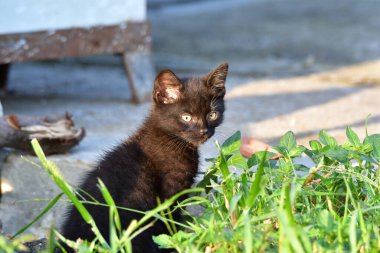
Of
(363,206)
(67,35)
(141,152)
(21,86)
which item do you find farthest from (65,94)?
(363,206)

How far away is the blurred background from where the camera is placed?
14.2ft

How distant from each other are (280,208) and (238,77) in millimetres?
4767

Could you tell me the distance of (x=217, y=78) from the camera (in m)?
3.39

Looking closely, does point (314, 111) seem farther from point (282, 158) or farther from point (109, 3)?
point (282, 158)

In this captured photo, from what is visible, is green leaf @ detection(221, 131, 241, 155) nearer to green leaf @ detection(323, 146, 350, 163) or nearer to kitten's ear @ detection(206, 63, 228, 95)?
green leaf @ detection(323, 146, 350, 163)

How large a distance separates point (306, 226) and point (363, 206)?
395 millimetres

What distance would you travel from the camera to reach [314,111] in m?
5.52

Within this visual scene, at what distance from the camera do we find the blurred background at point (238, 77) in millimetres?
4341

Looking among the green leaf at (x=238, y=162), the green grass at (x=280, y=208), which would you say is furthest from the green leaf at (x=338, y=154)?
the green leaf at (x=238, y=162)

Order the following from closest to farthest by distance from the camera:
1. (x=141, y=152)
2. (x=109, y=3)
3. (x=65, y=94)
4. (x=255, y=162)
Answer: (x=255, y=162), (x=141, y=152), (x=109, y=3), (x=65, y=94)

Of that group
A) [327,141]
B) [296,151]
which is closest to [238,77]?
[327,141]

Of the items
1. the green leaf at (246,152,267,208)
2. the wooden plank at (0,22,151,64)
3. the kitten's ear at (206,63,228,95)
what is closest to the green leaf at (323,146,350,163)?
the green leaf at (246,152,267,208)

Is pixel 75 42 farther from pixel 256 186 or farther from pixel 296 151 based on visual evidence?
pixel 256 186

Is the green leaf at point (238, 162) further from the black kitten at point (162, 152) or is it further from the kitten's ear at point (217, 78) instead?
the kitten's ear at point (217, 78)
